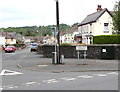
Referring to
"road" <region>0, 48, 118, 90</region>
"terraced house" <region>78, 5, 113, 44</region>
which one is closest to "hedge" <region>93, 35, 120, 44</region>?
"terraced house" <region>78, 5, 113, 44</region>

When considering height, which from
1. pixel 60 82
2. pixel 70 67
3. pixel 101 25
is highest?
pixel 101 25

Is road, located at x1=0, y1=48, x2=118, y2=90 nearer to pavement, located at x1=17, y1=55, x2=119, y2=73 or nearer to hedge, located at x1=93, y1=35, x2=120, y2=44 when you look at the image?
pavement, located at x1=17, y1=55, x2=119, y2=73

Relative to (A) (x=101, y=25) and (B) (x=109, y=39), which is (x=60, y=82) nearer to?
(B) (x=109, y=39)

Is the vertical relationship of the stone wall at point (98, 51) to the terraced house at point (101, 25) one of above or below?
below

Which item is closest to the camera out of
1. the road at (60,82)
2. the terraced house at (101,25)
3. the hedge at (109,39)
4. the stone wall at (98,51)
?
the road at (60,82)

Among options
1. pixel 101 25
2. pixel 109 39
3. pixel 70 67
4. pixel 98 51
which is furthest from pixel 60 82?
pixel 101 25

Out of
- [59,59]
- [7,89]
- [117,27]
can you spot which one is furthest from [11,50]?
[7,89]

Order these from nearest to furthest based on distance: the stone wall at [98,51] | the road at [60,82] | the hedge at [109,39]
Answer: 1. the road at [60,82]
2. the stone wall at [98,51]
3. the hedge at [109,39]

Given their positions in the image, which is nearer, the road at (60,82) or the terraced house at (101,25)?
the road at (60,82)

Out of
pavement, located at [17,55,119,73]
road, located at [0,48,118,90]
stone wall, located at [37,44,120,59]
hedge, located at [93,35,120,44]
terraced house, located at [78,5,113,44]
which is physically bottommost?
road, located at [0,48,118,90]

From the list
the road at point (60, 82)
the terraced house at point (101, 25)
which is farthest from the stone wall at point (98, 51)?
the terraced house at point (101, 25)

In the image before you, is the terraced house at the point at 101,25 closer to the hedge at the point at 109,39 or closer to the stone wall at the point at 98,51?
the hedge at the point at 109,39

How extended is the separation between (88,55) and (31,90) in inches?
731

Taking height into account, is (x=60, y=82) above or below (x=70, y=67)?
below
